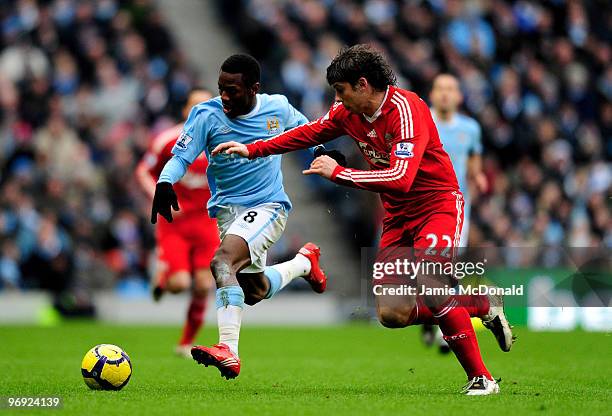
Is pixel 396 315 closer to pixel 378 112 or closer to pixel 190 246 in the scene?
pixel 378 112

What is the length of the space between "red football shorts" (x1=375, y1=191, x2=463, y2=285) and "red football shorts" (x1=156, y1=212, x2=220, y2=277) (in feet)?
14.5

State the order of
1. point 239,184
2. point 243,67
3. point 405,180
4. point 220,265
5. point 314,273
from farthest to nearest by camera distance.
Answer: point 314,273
point 239,184
point 243,67
point 220,265
point 405,180

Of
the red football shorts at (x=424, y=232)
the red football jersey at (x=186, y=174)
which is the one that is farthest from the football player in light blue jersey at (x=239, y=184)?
the red football jersey at (x=186, y=174)

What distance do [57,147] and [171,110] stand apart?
2.04 m

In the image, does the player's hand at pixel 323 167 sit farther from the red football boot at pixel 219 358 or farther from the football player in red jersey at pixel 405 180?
the red football boot at pixel 219 358

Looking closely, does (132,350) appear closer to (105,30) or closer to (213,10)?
(105,30)

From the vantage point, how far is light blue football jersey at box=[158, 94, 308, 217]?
9438 millimetres

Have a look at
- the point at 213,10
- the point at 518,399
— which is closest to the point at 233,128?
the point at 518,399

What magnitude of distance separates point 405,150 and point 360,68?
68cm

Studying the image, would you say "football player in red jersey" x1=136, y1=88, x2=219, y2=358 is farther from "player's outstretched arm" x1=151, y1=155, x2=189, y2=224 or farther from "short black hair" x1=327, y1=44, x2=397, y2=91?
"short black hair" x1=327, y1=44, x2=397, y2=91

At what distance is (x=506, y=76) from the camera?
21.7 m

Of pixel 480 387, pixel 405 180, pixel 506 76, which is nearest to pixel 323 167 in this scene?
pixel 405 180

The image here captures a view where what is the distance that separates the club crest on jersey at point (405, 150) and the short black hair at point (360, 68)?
516mm

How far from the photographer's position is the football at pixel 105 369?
863cm
